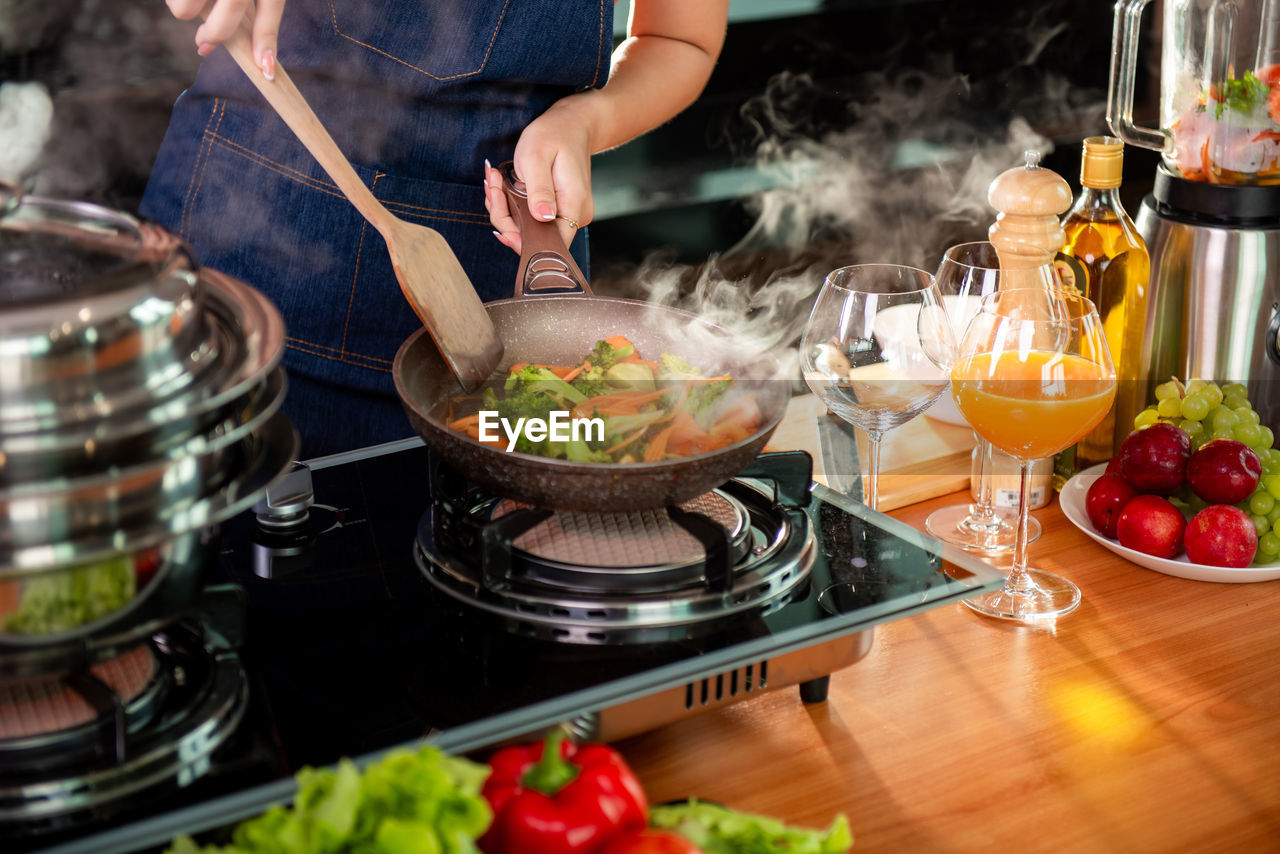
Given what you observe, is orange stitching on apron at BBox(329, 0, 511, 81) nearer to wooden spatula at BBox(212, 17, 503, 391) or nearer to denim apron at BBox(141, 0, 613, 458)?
denim apron at BBox(141, 0, 613, 458)

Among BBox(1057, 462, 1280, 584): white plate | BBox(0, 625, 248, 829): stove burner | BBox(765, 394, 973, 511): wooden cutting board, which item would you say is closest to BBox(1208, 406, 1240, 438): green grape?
BBox(1057, 462, 1280, 584): white plate

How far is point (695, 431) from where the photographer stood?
1123mm

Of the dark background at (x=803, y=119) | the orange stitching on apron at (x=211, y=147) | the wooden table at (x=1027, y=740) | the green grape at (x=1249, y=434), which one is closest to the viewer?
the wooden table at (x=1027, y=740)

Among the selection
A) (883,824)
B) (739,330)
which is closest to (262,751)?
(883,824)

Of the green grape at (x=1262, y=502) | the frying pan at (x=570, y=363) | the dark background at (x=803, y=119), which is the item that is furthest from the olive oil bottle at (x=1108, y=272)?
the dark background at (x=803, y=119)

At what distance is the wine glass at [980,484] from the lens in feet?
4.51

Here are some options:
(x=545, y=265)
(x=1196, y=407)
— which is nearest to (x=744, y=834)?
(x=545, y=265)

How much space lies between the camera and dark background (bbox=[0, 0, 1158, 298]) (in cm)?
297

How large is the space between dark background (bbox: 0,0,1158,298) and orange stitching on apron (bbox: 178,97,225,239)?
130cm

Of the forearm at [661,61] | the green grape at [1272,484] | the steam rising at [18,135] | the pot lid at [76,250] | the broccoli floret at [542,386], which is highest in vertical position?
the forearm at [661,61]

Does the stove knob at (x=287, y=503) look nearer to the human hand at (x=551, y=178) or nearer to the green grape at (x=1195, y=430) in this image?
the human hand at (x=551, y=178)

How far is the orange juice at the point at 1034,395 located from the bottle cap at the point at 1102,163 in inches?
14.3

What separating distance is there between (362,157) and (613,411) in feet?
2.27

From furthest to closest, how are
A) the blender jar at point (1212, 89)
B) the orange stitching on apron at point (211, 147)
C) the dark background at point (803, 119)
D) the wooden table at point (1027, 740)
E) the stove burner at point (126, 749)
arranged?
the dark background at point (803, 119) < the orange stitching on apron at point (211, 147) < the blender jar at point (1212, 89) < the wooden table at point (1027, 740) < the stove burner at point (126, 749)
